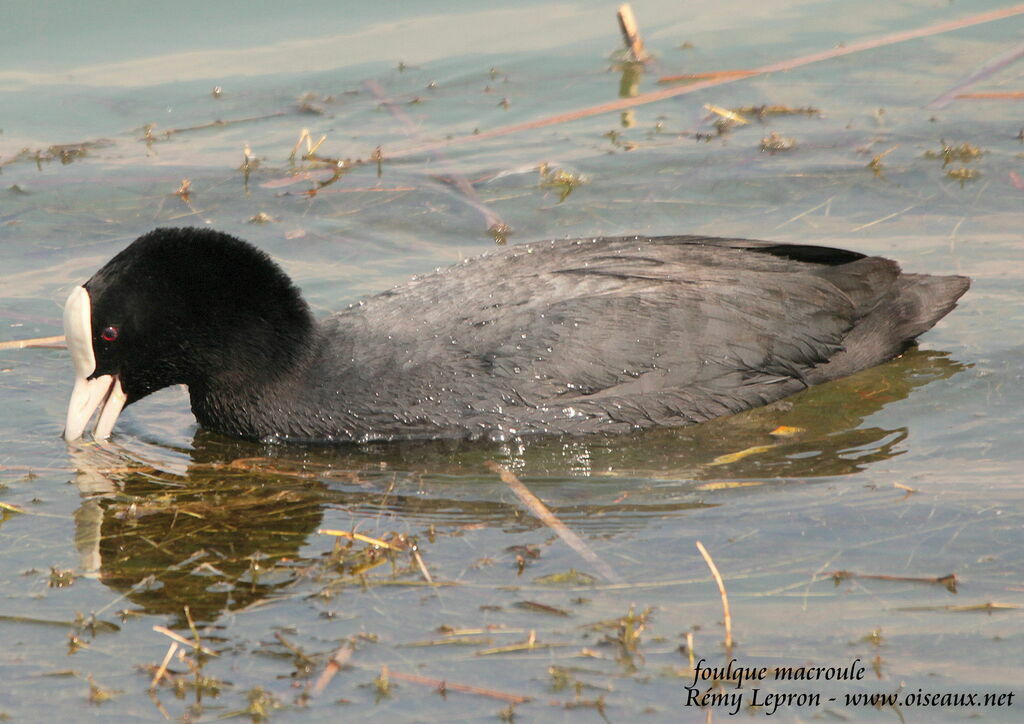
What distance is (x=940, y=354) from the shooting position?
6.45m

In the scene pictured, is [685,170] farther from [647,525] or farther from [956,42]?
[647,525]

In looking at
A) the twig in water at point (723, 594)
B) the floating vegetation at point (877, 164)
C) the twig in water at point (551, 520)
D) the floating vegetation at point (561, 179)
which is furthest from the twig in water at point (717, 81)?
the twig in water at point (723, 594)

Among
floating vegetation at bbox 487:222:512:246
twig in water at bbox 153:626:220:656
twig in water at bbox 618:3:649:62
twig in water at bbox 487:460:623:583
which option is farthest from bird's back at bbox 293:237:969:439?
twig in water at bbox 618:3:649:62

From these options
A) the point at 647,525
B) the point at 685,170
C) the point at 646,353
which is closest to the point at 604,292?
the point at 646,353

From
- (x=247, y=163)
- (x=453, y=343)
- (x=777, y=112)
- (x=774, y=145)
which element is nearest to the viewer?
(x=453, y=343)

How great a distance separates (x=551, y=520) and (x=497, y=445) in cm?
82

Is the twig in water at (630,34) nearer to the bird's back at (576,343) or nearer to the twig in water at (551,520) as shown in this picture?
the bird's back at (576,343)

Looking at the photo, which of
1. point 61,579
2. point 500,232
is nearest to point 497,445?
point 61,579

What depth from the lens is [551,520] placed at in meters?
4.96

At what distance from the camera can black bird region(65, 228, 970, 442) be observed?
5.66 meters

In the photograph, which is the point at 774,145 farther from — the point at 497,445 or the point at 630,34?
the point at 497,445

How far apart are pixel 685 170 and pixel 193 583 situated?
4.61m

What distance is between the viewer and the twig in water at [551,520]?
179 inches

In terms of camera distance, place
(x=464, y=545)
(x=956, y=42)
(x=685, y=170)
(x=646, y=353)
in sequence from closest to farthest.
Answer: (x=464, y=545), (x=646, y=353), (x=685, y=170), (x=956, y=42)
